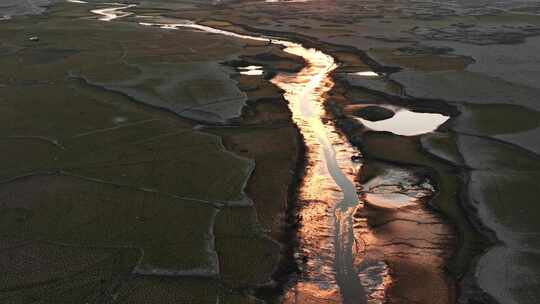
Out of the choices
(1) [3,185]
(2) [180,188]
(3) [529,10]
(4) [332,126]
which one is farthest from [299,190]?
(3) [529,10]

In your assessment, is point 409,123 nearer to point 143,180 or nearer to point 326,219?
point 326,219

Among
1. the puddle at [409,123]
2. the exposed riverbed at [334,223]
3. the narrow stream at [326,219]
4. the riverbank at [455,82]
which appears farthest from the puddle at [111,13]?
the puddle at [409,123]

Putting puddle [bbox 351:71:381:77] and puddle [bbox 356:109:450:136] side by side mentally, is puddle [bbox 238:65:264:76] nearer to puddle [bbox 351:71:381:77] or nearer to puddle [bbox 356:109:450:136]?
puddle [bbox 351:71:381:77]

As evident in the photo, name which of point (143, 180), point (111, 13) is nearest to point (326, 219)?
point (143, 180)

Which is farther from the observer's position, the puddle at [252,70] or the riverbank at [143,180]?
the puddle at [252,70]

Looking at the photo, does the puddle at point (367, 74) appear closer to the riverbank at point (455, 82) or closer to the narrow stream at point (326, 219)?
the riverbank at point (455, 82)

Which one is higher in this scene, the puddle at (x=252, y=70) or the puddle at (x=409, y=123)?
the puddle at (x=409, y=123)

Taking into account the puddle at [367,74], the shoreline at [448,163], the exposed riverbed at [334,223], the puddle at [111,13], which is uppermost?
the puddle at [367,74]
